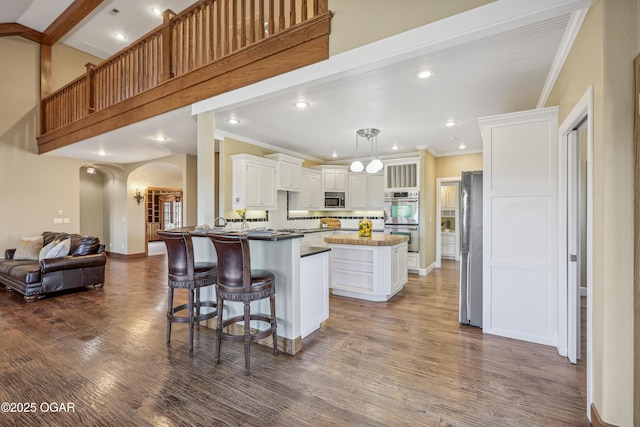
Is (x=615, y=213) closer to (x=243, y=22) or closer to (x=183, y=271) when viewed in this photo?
(x=183, y=271)

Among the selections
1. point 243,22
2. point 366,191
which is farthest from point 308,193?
point 243,22

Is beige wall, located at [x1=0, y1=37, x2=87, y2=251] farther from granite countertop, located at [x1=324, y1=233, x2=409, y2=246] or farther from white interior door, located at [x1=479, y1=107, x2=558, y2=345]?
white interior door, located at [x1=479, y1=107, x2=558, y2=345]

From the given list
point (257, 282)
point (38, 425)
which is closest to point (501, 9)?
point (257, 282)

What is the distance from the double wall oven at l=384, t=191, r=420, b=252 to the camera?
6.52 m

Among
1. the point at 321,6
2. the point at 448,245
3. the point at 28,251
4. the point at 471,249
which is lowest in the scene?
the point at 448,245

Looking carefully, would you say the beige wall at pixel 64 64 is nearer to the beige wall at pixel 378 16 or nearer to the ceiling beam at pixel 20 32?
the ceiling beam at pixel 20 32

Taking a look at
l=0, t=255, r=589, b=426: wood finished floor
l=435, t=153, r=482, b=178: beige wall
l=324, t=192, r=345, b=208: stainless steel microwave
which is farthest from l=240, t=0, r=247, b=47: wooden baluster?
l=435, t=153, r=482, b=178: beige wall

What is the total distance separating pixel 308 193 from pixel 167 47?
13.3ft

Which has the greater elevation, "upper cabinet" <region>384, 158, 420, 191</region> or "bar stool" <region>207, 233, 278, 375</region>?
"upper cabinet" <region>384, 158, 420, 191</region>

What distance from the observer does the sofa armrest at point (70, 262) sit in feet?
14.8

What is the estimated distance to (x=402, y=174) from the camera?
666cm

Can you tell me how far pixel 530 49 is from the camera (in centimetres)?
259

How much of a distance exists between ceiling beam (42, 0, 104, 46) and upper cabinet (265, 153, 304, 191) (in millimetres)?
4095

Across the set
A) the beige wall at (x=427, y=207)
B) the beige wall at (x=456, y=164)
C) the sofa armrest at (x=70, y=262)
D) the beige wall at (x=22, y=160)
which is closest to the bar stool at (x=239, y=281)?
the sofa armrest at (x=70, y=262)
